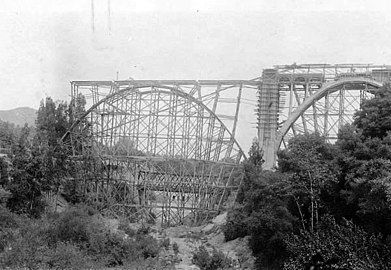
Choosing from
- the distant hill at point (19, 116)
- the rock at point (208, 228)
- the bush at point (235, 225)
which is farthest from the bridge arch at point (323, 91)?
the distant hill at point (19, 116)

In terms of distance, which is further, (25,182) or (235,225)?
(25,182)

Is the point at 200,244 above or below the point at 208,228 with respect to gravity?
below

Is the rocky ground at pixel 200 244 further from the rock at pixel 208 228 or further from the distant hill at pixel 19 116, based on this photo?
the distant hill at pixel 19 116

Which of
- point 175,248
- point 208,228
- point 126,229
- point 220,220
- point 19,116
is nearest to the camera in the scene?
point 175,248

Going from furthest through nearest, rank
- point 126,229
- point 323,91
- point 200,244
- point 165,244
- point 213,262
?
1. point 323,91
2. point 200,244
3. point 126,229
4. point 165,244
5. point 213,262

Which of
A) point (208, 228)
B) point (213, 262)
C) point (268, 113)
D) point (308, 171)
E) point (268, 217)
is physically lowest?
point (213, 262)

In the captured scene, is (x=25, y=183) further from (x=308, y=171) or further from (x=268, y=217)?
(x=308, y=171)

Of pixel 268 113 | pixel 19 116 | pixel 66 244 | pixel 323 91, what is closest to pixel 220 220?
pixel 268 113
